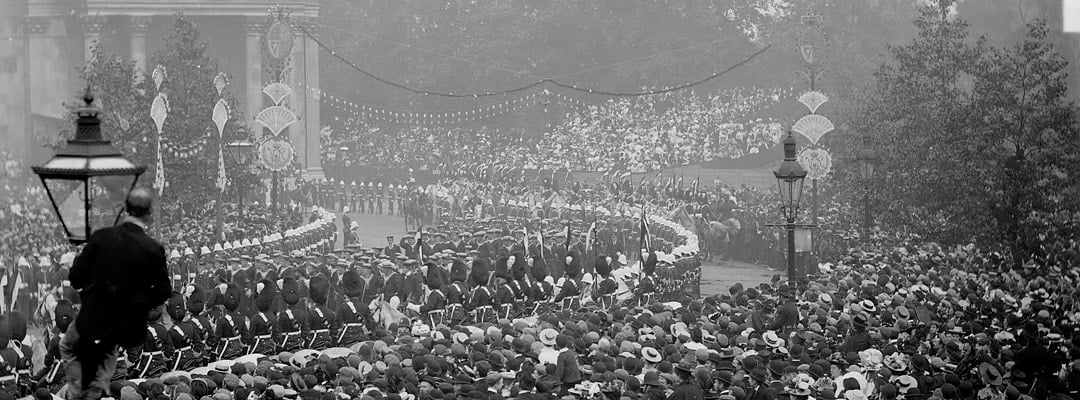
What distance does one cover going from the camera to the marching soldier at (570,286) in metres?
26.0

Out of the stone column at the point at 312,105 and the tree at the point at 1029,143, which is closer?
the tree at the point at 1029,143

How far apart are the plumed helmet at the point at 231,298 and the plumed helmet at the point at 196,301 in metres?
0.30

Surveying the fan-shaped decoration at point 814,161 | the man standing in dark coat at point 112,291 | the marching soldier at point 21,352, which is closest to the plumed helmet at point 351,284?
the marching soldier at point 21,352

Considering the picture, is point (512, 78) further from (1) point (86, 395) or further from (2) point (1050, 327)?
(1) point (86, 395)

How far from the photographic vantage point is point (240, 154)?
37.9 metres

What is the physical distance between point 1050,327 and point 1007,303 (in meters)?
1.98

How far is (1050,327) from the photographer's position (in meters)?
19.3

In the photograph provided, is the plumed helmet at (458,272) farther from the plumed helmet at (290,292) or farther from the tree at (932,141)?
the tree at (932,141)

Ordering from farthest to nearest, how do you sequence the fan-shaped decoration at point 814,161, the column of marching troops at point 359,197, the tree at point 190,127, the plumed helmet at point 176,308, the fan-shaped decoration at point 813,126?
the column of marching troops at point 359,197 < the tree at point 190,127 < the fan-shaped decoration at point 813,126 < the fan-shaped decoration at point 814,161 < the plumed helmet at point 176,308

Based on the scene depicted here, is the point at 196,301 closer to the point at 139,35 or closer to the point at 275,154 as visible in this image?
the point at 275,154

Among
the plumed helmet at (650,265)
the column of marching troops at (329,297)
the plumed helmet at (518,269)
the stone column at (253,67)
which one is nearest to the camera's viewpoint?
the column of marching troops at (329,297)

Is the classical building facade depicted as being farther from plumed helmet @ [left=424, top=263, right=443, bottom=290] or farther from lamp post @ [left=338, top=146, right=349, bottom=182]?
plumed helmet @ [left=424, top=263, right=443, bottom=290]

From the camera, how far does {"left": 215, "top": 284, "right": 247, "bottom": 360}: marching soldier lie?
2052 cm

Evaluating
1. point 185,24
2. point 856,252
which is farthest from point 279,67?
point 856,252
